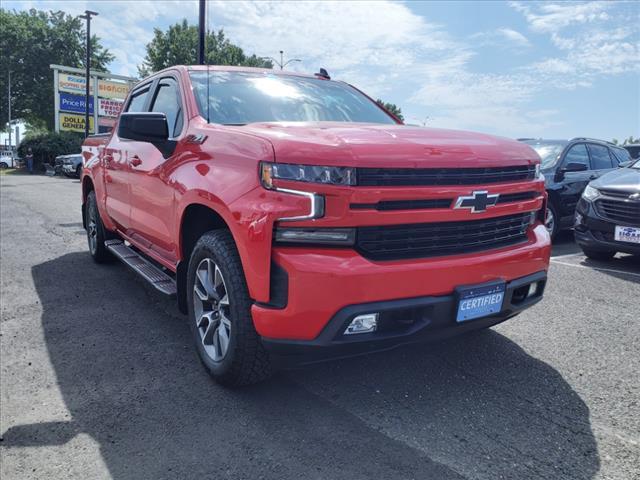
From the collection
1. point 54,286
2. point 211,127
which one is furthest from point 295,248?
point 54,286

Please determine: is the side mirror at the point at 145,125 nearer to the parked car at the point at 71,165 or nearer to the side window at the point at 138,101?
the side window at the point at 138,101

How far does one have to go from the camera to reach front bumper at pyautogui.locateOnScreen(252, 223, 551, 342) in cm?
228

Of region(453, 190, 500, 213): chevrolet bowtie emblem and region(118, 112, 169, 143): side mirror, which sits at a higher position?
region(118, 112, 169, 143): side mirror

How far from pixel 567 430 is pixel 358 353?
3.50 ft

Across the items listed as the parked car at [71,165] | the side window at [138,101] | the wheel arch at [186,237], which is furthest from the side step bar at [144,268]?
the parked car at [71,165]

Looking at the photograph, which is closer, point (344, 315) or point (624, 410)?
point (344, 315)

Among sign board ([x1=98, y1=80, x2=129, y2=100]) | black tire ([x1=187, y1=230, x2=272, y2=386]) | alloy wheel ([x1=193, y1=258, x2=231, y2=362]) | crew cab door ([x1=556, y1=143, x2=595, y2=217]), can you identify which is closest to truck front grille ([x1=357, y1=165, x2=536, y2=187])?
black tire ([x1=187, y1=230, x2=272, y2=386])

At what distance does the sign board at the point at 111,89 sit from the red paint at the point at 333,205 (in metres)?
33.6

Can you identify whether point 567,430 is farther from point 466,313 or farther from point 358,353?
point 358,353

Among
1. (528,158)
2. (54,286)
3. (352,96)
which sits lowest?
(54,286)

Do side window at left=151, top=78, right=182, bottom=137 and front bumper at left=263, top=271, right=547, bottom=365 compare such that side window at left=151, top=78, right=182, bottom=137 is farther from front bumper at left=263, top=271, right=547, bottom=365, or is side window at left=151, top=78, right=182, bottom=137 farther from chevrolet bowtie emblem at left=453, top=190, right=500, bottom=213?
chevrolet bowtie emblem at left=453, top=190, right=500, bottom=213

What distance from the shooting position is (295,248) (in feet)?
7.70

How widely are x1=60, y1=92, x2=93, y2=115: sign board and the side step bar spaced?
3140cm

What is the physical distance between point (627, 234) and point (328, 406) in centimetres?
467
